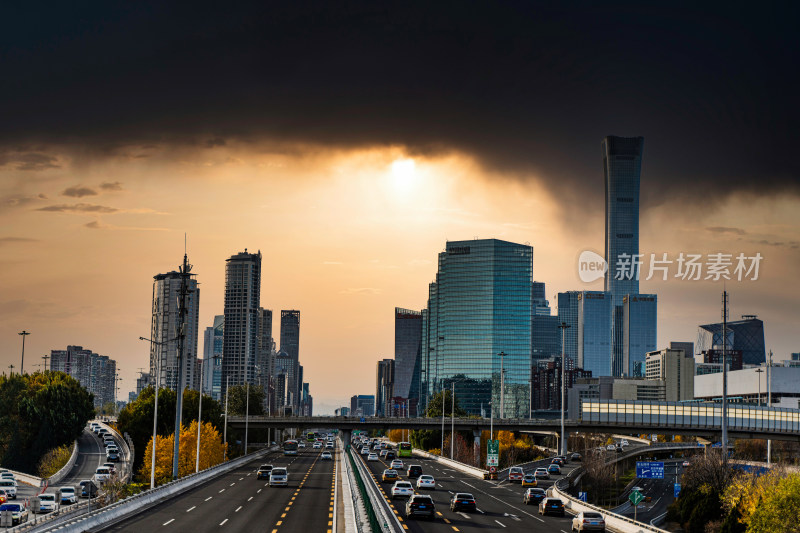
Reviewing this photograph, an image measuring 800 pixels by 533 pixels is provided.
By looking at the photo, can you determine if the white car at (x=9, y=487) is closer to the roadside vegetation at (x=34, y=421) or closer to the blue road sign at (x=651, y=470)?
the roadside vegetation at (x=34, y=421)

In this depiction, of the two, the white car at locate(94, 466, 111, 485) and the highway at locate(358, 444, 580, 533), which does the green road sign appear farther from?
the white car at locate(94, 466, 111, 485)

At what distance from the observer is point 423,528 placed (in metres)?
51.1

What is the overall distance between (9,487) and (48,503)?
67.5ft

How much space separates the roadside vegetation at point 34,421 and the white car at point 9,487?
156 feet

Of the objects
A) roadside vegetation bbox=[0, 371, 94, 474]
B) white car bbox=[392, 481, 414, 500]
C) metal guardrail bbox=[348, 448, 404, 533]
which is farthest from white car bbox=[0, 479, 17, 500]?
roadside vegetation bbox=[0, 371, 94, 474]

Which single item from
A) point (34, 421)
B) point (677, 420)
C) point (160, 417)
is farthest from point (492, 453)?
point (34, 421)

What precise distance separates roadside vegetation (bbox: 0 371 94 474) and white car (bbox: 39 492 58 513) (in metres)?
68.6

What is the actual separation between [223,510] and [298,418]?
412 feet

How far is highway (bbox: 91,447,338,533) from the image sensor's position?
47.6m

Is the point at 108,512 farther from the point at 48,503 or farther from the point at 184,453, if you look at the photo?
the point at 184,453

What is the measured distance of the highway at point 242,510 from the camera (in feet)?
156

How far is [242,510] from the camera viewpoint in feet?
187

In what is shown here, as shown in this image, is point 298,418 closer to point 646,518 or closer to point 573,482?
point 573,482

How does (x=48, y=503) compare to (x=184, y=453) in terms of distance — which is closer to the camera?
(x=48, y=503)
